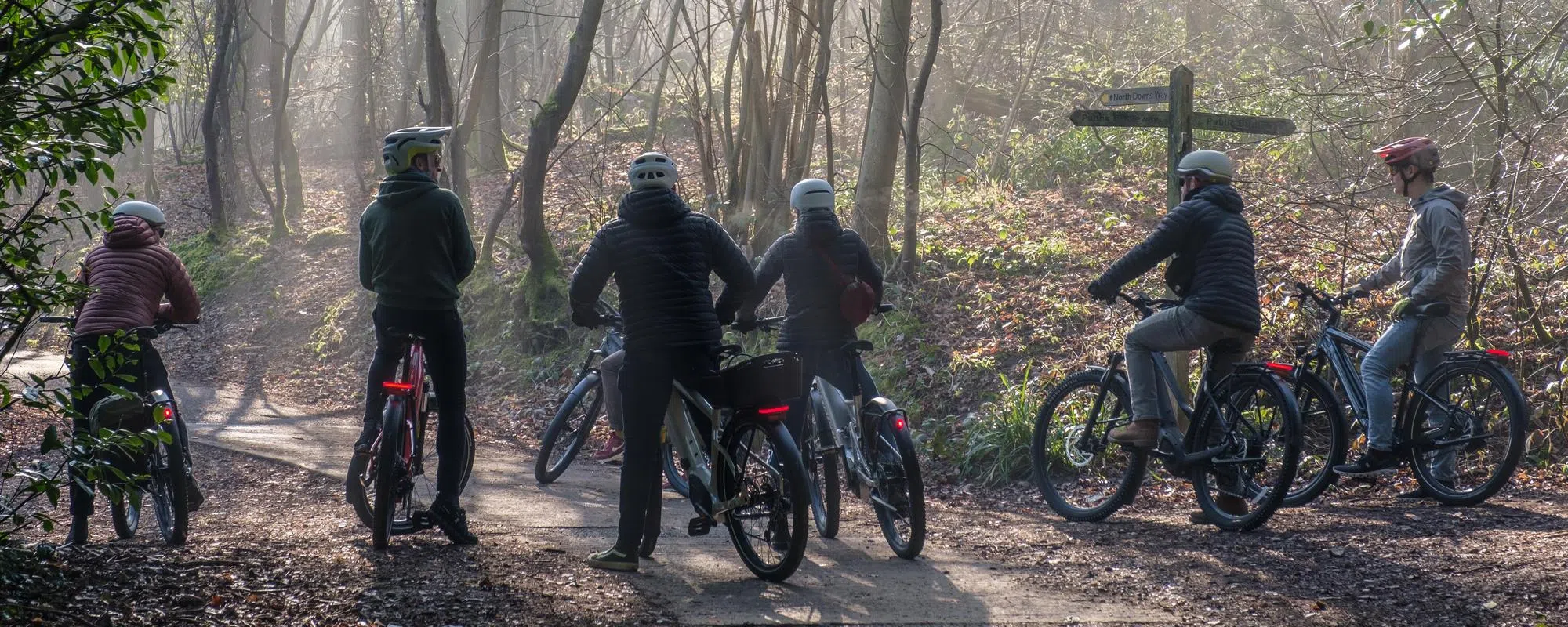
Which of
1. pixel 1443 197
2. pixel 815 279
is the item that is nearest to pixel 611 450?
pixel 815 279

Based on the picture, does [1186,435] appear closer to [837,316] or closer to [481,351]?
[837,316]

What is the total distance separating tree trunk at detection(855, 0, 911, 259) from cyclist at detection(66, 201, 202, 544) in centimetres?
711

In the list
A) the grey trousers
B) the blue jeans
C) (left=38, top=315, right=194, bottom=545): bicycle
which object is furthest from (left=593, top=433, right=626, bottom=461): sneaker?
the blue jeans

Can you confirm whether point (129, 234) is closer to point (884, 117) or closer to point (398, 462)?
point (398, 462)

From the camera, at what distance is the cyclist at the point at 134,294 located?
21.8ft

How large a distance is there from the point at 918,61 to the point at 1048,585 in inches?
728

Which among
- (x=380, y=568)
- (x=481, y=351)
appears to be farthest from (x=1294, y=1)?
(x=380, y=568)

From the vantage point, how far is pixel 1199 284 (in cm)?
676

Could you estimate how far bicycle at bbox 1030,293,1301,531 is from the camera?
21.5 feet

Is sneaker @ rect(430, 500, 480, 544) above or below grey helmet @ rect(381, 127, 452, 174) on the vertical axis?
below

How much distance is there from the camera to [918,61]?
23.1m

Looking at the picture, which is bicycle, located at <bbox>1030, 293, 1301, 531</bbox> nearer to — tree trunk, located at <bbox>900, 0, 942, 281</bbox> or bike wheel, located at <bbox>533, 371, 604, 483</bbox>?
bike wheel, located at <bbox>533, 371, 604, 483</bbox>

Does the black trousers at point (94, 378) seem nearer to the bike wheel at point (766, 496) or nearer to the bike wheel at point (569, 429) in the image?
the bike wheel at point (569, 429)

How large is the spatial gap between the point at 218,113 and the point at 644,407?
19.5 m
